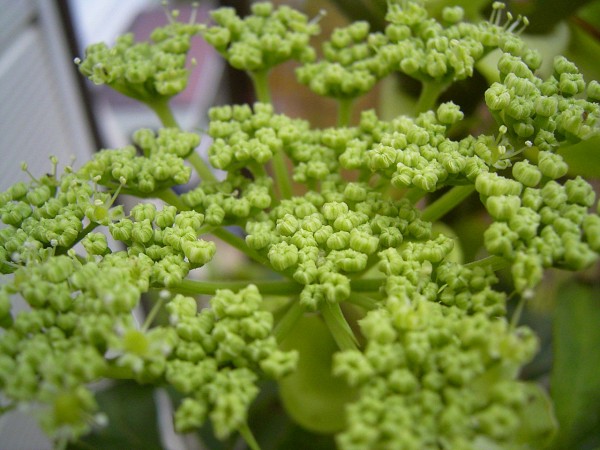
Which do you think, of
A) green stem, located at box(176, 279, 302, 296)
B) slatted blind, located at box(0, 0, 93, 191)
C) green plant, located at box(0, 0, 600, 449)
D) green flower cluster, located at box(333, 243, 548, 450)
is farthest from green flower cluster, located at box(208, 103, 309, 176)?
slatted blind, located at box(0, 0, 93, 191)

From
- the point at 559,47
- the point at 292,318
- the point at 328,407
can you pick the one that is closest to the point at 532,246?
the point at 292,318

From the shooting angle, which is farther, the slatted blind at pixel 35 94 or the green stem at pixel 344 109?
the slatted blind at pixel 35 94

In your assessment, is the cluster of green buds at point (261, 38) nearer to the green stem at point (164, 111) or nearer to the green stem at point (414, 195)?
the green stem at point (164, 111)

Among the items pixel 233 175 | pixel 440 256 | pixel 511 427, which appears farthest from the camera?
pixel 233 175

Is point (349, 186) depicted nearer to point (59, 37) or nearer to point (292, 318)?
point (292, 318)

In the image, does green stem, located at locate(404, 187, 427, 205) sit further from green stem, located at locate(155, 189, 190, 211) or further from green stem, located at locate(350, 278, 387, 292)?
green stem, located at locate(155, 189, 190, 211)

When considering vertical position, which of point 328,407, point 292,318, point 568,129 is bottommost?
point 328,407

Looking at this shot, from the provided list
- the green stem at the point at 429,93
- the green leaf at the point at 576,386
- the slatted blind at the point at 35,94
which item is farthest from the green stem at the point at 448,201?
the slatted blind at the point at 35,94
